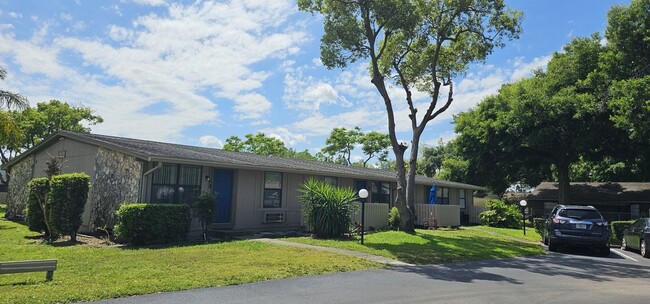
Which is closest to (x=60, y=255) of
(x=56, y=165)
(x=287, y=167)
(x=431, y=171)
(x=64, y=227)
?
(x=64, y=227)

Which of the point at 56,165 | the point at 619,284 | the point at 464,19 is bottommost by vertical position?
the point at 619,284

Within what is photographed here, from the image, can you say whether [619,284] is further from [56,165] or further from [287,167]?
[56,165]

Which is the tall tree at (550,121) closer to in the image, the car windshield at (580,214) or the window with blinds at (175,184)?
the car windshield at (580,214)

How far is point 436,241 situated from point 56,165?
42.4 ft

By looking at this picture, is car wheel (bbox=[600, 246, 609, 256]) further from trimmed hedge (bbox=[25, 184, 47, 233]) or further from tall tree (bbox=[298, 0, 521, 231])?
trimmed hedge (bbox=[25, 184, 47, 233])

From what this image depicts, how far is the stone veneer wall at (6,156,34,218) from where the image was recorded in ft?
67.4

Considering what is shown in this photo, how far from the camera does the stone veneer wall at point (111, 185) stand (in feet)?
47.6

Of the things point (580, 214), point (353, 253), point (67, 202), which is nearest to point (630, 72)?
point (580, 214)

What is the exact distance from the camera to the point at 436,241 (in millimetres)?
16234

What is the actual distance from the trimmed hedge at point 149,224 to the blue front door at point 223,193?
2.86 meters

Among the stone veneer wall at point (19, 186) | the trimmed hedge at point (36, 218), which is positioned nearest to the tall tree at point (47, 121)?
the stone veneer wall at point (19, 186)

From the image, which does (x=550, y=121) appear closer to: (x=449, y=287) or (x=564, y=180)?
(x=564, y=180)

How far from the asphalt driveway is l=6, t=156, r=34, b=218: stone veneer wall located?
1714 cm

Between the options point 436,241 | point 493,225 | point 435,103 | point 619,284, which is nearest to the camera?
point 619,284
